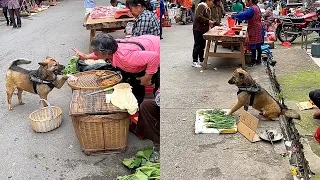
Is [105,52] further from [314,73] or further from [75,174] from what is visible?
[314,73]

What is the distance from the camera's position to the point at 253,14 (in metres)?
6.97

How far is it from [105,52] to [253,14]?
3.68 m

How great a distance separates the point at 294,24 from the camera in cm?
930

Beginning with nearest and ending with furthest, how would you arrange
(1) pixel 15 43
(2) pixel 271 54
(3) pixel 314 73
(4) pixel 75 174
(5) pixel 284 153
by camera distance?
(5) pixel 284 153
(4) pixel 75 174
(3) pixel 314 73
(2) pixel 271 54
(1) pixel 15 43

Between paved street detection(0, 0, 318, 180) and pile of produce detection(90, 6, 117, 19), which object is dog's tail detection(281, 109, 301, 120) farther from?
pile of produce detection(90, 6, 117, 19)

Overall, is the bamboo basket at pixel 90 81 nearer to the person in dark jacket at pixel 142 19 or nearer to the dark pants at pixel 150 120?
the dark pants at pixel 150 120

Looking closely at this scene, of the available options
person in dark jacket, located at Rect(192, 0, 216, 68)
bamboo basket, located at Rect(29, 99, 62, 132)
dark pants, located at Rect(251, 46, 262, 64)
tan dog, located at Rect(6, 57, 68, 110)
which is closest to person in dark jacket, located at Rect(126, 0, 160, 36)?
tan dog, located at Rect(6, 57, 68, 110)

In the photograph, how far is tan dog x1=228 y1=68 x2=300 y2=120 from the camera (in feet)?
14.7

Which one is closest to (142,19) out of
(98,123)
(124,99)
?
(124,99)

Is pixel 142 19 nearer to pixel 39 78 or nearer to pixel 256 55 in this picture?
pixel 39 78

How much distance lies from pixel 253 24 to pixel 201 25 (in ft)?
3.25

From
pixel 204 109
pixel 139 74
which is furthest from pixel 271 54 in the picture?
pixel 139 74

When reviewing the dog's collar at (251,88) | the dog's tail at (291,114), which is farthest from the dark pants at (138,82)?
the dog's tail at (291,114)

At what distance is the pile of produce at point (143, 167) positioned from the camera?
3684mm
